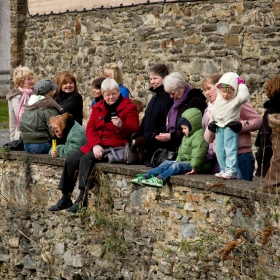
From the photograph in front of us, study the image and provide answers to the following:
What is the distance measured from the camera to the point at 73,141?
11.2 metres

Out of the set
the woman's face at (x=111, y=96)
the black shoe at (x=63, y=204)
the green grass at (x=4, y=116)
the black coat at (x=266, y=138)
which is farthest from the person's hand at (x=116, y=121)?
the green grass at (x=4, y=116)

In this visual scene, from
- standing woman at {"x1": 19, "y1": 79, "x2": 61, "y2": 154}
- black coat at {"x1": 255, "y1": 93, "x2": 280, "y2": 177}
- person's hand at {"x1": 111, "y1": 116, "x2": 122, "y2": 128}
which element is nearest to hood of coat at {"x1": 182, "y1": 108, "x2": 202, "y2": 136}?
black coat at {"x1": 255, "y1": 93, "x2": 280, "y2": 177}

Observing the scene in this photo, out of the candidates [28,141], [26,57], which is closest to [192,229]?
[28,141]

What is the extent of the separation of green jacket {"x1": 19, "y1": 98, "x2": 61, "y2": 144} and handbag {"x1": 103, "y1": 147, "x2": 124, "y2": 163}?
1.40m

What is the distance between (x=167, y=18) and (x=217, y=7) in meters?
1.41

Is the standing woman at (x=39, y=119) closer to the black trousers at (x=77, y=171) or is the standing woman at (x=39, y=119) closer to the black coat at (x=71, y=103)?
the black coat at (x=71, y=103)

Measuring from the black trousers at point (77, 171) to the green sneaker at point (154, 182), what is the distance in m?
1.17

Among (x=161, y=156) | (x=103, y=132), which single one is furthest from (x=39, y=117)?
(x=161, y=156)

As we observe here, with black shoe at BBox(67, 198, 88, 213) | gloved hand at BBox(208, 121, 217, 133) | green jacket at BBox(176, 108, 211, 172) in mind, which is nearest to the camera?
gloved hand at BBox(208, 121, 217, 133)

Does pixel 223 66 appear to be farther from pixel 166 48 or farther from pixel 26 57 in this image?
pixel 26 57

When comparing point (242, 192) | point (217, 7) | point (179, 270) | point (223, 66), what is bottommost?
point (179, 270)

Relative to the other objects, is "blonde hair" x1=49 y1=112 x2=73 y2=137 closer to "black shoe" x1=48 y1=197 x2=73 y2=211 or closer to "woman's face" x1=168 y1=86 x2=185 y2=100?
"black shoe" x1=48 y1=197 x2=73 y2=211

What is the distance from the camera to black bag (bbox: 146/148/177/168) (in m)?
9.87

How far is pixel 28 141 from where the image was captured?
12.0 meters
